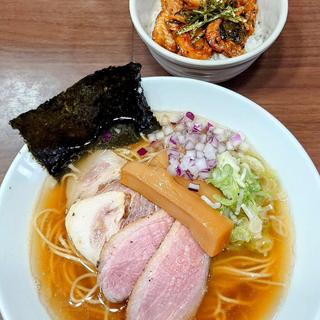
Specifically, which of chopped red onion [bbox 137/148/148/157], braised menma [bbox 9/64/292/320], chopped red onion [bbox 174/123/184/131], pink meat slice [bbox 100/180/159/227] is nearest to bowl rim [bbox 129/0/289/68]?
braised menma [bbox 9/64/292/320]

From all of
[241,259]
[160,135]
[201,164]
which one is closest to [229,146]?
[201,164]

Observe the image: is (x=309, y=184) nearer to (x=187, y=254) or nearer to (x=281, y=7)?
(x=187, y=254)

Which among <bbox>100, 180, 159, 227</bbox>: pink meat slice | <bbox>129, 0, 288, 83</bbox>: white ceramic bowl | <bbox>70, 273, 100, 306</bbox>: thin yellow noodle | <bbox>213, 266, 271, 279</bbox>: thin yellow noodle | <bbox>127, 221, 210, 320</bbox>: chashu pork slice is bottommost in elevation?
<bbox>70, 273, 100, 306</bbox>: thin yellow noodle

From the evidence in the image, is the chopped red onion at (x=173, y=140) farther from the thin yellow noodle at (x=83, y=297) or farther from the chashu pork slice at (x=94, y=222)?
the thin yellow noodle at (x=83, y=297)

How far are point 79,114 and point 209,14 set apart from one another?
0.59m

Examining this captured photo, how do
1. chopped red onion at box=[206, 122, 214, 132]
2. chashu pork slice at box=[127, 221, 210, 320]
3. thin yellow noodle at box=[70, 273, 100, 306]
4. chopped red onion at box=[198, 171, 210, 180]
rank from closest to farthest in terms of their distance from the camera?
chashu pork slice at box=[127, 221, 210, 320], thin yellow noodle at box=[70, 273, 100, 306], chopped red onion at box=[198, 171, 210, 180], chopped red onion at box=[206, 122, 214, 132]

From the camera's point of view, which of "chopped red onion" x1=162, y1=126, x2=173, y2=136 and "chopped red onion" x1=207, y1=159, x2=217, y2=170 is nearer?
"chopped red onion" x1=207, y1=159, x2=217, y2=170

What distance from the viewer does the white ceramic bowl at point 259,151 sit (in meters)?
1.54

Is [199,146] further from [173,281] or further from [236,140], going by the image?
[173,281]

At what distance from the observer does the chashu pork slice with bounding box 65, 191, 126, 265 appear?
1599 mm

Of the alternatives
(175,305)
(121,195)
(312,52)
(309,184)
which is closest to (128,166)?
(121,195)

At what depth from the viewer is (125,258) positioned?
60.2 inches

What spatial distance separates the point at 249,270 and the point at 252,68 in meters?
0.78

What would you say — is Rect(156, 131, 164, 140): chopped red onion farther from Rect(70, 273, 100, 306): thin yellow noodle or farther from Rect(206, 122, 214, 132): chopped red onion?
Rect(70, 273, 100, 306): thin yellow noodle
